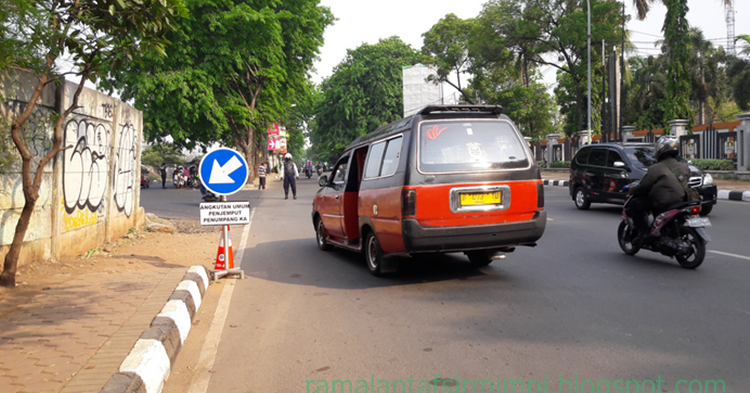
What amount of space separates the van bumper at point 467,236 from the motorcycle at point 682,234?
5.93 feet

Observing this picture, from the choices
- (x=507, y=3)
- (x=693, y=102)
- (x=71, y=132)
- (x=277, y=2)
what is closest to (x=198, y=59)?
(x=277, y=2)

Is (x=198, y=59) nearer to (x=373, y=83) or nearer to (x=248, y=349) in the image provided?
(x=373, y=83)

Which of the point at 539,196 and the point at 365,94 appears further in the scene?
the point at 365,94

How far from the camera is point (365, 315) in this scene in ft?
17.5

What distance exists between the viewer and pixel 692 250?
6797mm

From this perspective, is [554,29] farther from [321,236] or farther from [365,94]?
[321,236]

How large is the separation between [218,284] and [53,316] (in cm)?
213

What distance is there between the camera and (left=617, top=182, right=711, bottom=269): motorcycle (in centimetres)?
666

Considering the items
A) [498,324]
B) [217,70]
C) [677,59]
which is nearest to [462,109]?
[498,324]

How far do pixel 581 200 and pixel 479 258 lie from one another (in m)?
7.92

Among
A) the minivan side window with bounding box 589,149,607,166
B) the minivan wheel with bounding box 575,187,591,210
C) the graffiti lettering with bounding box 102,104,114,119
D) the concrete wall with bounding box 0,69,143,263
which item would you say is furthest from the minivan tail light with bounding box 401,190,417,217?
the minivan wheel with bounding box 575,187,591,210

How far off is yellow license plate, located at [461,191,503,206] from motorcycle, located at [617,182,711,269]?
232 centimetres

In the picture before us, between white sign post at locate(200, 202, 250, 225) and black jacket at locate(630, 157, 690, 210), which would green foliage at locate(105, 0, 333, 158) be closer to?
white sign post at locate(200, 202, 250, 225)

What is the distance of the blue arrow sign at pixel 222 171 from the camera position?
7250mm
